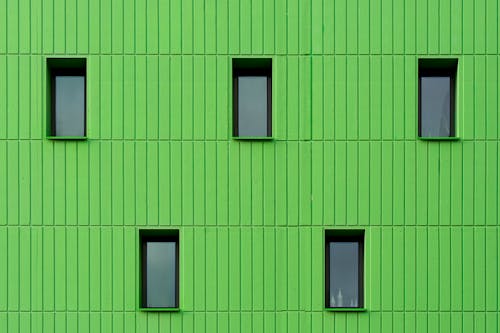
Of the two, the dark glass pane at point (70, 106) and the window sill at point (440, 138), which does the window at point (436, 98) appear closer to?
the window sill at point (440, 138)

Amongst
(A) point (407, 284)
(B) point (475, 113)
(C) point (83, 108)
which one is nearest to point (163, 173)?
(C) point (83, 108)

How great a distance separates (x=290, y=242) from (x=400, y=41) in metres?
4.06

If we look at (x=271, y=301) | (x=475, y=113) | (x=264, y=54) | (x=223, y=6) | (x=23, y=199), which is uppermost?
(x=223, y=6)

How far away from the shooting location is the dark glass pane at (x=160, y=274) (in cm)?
1055

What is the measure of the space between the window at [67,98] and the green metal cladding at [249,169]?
13.5 inches

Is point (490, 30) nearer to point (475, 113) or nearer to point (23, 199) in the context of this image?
point (475, 113)

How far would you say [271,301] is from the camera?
10.3m

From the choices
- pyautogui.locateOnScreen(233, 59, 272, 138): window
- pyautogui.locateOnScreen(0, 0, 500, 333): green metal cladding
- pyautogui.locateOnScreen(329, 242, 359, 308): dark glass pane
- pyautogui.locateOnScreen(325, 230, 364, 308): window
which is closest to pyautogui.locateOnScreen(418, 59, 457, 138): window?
pyautogui.locateOnScreen(0, 0, 500, 333): green metal cladding

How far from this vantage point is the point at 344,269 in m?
10.6

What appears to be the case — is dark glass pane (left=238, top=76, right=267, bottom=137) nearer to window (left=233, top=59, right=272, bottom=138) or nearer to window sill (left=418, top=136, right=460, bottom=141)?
window (left=233, top=59, right=272, bottom=138)

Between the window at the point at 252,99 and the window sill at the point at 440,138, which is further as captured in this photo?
the window at the point at 252,99

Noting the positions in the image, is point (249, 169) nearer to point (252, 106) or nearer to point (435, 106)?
point (252, 106)

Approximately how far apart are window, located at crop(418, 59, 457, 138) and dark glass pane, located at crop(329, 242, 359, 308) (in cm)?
248

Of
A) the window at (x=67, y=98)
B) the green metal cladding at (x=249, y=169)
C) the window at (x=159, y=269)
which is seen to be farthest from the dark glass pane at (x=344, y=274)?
the window at (x=67, y=98)
